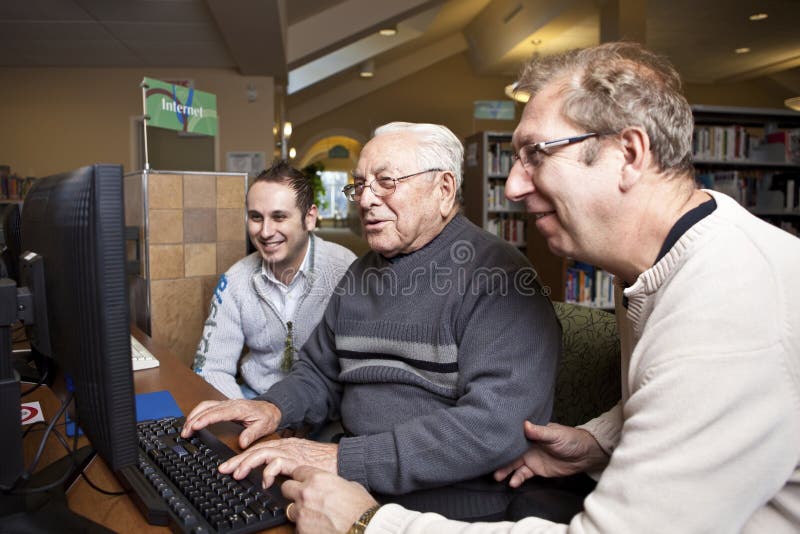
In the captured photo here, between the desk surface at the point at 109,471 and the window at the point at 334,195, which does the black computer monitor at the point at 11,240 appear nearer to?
the desk surface at the point at 109,471

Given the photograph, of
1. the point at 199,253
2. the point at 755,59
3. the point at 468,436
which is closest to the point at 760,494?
the point at 468,436

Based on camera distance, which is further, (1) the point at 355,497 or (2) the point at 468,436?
(2) the point at 468,436

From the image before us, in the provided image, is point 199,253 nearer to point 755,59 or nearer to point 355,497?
point 355,497

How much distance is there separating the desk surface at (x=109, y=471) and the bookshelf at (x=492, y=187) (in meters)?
3.99

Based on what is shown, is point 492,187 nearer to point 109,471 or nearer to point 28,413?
point 28,413

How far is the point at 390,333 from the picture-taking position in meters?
1.29

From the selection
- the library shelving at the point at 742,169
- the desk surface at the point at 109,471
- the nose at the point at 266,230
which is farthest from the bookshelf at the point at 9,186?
the desk surface at the point at 109,471

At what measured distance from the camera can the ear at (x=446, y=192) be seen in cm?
138

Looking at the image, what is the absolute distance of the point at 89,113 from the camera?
6980mm

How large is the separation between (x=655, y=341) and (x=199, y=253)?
2.09 m

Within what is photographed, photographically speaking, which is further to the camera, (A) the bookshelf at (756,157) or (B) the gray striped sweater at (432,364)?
(A) the bookshelf at (756,157)

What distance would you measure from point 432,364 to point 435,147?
1.59 feet

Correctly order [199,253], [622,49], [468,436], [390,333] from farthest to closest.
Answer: [199,253], [390,333], [468,436], [622,49]

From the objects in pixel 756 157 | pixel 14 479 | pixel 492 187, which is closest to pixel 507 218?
pixel 492 187
